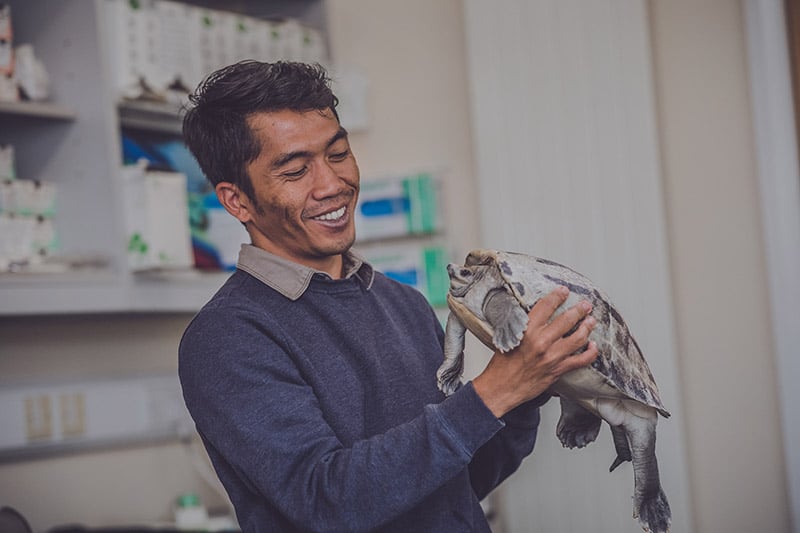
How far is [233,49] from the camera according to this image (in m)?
2.67

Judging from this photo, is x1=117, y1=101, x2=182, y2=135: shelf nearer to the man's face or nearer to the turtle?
the man's face

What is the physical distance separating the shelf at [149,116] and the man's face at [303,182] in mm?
1055

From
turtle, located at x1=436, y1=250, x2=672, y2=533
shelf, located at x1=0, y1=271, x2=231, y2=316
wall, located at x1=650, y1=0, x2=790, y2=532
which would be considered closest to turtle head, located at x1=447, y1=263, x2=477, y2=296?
turtle, located at x1=436, y1=250, x2=672, y2=533

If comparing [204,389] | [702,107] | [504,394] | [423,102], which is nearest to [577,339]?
[504,394]

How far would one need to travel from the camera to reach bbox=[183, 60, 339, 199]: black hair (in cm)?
140

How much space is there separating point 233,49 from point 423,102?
748 mm

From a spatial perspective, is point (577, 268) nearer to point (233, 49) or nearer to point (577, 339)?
point (233, 49)

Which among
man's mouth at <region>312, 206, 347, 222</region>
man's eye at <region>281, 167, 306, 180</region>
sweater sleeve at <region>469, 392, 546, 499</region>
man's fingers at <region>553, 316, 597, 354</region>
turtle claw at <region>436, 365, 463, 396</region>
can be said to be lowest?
sweater sleeve at <region>469, 392, 546, 499</region>

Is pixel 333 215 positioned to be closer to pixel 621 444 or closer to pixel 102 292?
pixel 621 444

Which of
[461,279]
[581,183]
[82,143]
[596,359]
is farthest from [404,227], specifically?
[596,359]

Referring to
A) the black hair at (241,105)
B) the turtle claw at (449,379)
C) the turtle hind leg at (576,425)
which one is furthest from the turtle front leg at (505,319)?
the black hair at (241,105)

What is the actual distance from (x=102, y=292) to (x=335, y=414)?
106 cm

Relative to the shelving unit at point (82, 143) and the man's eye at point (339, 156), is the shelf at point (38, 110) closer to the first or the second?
the shelving unit at point (82, 143)

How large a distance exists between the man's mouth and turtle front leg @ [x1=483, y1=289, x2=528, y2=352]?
10.1 inches
